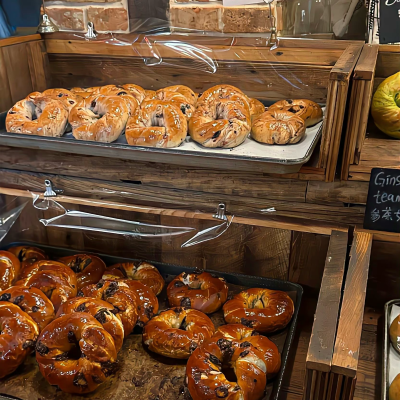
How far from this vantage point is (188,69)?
5.44 feet

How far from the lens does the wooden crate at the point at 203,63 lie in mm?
1504

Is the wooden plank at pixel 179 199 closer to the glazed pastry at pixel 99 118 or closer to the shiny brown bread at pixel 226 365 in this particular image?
the glazed pastry at pixel 99 118

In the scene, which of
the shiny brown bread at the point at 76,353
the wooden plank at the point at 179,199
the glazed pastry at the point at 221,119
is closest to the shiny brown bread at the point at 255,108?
the glazed pastry at the point at 221,119

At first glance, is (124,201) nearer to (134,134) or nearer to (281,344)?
(134,134)

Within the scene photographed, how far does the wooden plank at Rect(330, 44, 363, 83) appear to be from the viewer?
109 cm

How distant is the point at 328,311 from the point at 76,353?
0.72m

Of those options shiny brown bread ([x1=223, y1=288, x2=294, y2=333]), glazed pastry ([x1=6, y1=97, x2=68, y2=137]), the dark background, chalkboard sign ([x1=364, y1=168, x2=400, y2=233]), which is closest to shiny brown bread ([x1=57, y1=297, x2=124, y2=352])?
shiny brown bread ([x1=223, y1=288, x2=294, y2=333])

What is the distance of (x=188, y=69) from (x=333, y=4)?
1.85ft

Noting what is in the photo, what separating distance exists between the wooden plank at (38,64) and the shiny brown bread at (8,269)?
713 millimetres

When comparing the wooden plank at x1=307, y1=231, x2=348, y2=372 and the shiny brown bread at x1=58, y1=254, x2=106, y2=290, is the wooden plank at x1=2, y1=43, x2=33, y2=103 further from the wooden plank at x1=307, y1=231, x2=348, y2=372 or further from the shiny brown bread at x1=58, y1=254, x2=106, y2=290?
the wooden plank at x1=307, y1=231, x2=348, y2=372

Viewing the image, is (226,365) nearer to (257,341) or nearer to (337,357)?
(257,341)

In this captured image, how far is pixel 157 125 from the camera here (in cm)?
140

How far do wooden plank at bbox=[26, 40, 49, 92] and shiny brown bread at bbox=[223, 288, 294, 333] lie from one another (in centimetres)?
120

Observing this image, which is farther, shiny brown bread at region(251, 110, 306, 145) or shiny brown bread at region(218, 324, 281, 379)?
shiny brown bread at region(251, 110, 306, 145)
